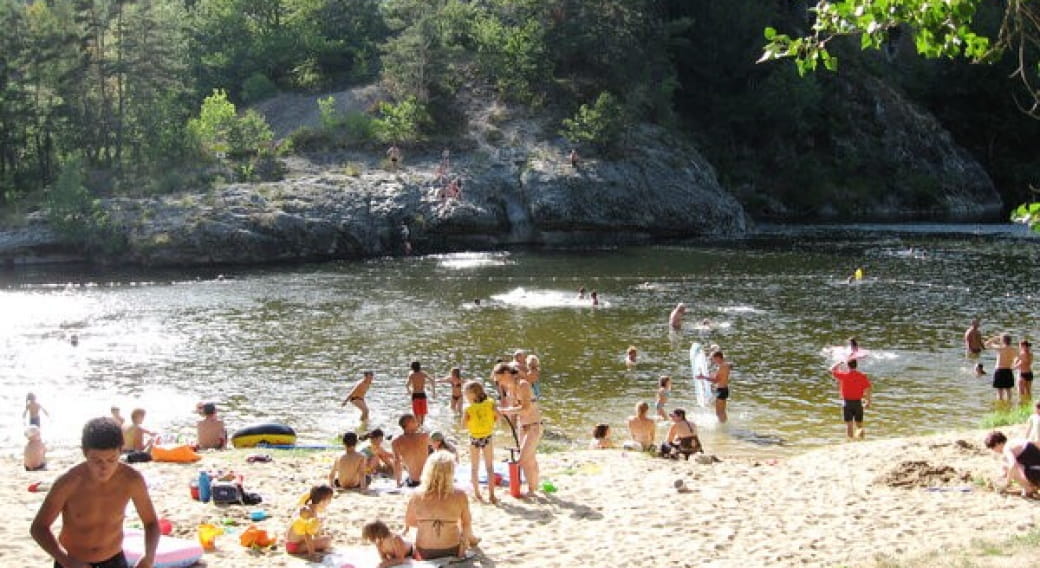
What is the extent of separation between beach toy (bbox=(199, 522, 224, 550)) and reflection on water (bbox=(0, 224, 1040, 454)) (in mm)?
8570

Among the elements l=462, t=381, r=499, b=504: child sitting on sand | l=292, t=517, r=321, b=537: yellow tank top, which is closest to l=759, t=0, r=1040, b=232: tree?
l=462, t=381, r=499, b=504: child sitting on sand

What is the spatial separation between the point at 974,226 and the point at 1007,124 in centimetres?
2576

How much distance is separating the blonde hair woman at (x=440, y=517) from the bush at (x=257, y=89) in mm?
63404

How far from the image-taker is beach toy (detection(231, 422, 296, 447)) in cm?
1939

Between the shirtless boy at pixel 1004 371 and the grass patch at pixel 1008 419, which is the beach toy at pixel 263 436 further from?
Answer: the shirtless boy at pixel 1004 371

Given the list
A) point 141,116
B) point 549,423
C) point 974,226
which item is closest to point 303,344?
point 549,423

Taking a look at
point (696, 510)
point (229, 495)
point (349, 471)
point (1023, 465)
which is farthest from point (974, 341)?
point (229, 495)

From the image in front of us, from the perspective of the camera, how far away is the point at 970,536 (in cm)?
1124

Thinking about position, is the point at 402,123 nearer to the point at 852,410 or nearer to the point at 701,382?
the point at 701,382

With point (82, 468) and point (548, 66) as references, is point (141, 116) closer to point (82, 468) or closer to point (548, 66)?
point (548, 66)

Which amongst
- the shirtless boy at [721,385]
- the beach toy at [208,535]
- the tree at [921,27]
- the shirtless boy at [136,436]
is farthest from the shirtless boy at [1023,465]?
the shirtless boy at [136,436]

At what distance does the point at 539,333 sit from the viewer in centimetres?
3275

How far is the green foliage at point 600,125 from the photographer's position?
60.9 metres

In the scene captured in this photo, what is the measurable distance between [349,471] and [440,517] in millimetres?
4156
